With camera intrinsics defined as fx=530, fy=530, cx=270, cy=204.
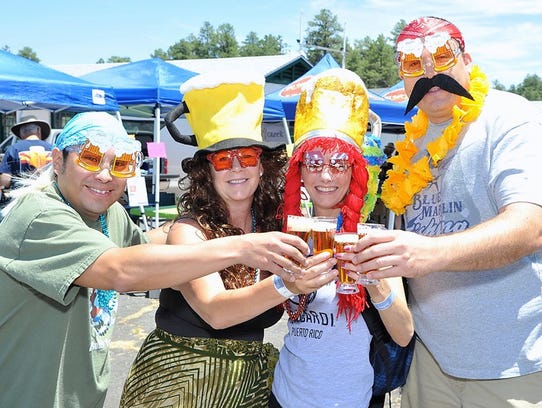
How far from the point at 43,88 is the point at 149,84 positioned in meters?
2.30

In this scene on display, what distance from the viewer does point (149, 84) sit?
29.7 feet

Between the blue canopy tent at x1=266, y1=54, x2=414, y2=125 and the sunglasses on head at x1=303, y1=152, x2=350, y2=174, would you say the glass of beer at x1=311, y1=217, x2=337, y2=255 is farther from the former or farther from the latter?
the blue canopy tent at x1=266, y1=54, x2=414, y2=125

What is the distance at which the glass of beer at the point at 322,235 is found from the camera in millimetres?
1895

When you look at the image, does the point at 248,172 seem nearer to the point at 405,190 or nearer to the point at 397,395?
the point at 405,190

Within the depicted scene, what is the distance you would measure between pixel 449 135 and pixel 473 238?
0.75 meters

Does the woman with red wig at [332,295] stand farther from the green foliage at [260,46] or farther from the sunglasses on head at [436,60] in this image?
the green foliage at [260,46]

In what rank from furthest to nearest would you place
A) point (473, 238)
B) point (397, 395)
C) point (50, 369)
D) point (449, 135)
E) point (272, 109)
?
point (272, 109) < point (397, 395) < point (449, 135) < point (50, 369) < point (473, 238)

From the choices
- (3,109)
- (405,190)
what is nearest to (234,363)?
(405,190)

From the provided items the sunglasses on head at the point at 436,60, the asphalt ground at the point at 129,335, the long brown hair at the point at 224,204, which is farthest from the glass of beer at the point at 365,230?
the asphalt ground at the point at 129,335

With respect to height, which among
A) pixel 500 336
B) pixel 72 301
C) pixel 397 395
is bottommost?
pixel 397 395

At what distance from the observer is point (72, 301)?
209 centimetres

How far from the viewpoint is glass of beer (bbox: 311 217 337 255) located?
6.22ft

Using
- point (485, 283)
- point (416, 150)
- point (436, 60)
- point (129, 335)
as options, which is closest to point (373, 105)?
point (129, 335)

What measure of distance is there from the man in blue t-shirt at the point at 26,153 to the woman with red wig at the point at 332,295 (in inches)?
196
